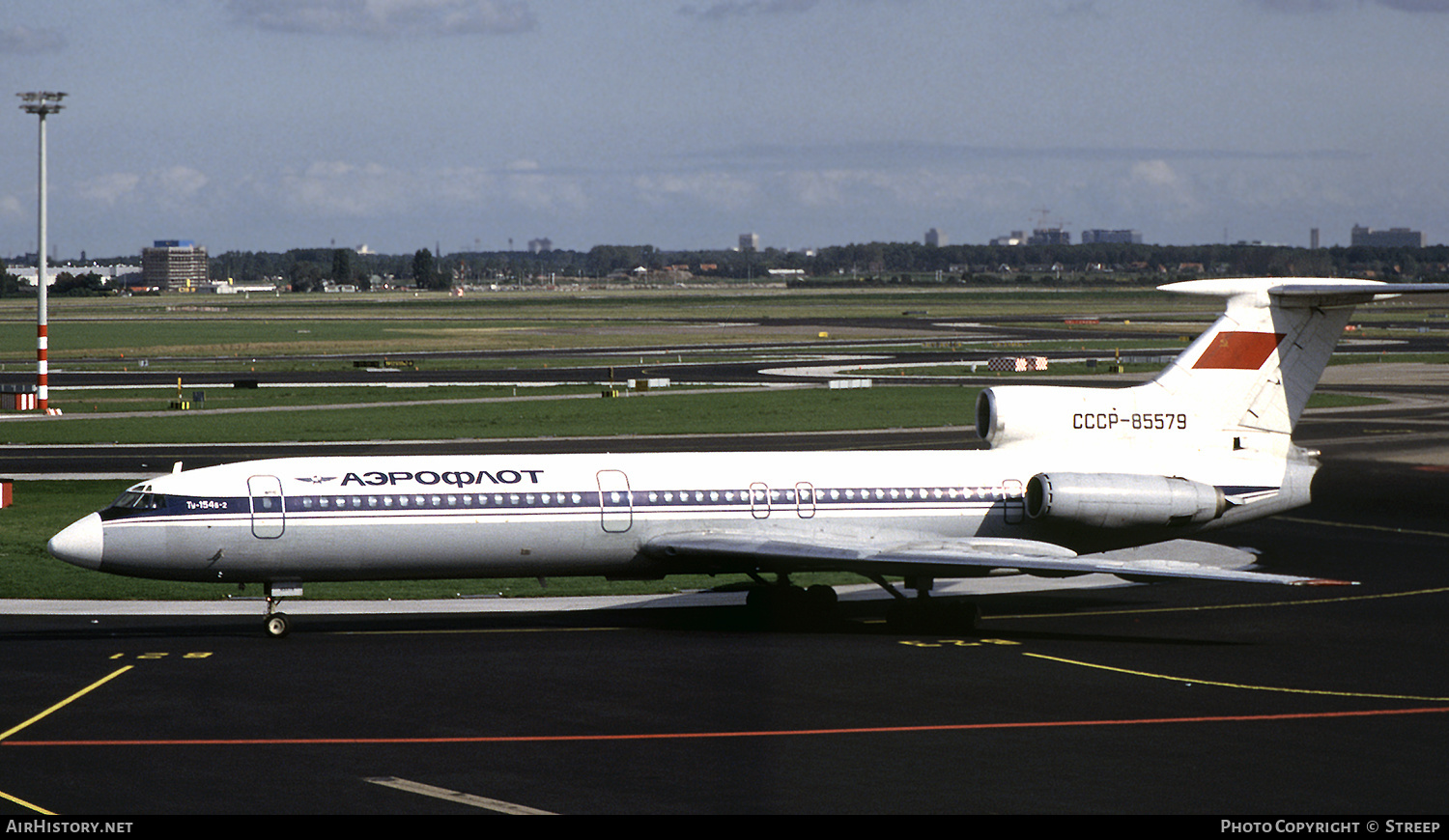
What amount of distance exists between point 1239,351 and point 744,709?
1501 centimetres

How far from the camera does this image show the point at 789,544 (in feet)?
96.2

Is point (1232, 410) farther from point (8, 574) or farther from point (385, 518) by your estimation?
point (8, 574)

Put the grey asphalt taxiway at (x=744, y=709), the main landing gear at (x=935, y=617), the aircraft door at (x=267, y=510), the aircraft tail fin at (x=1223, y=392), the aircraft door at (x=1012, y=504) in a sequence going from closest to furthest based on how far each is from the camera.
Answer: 1. the grey asphalt taxiway at (x=744, y=709)
2. the aircraft door at (x=267, y=510)
3. the main landing gear at (x=935, y=617)
4. the aircraft door at (x=1012, y=504)
5. the aircraft tail fin at (x=1223, y=392)

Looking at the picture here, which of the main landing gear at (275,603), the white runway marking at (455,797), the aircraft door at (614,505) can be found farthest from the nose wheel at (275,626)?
the white runway marking at (455,797)

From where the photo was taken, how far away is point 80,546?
28.0 m

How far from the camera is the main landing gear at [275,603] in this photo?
29156 mm

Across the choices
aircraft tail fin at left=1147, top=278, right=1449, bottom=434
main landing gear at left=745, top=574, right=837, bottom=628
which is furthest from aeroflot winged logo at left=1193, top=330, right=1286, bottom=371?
main landing gear at left=745, top=574, right=837, bottom=628

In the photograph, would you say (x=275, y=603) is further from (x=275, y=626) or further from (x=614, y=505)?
(x=614, y=505)

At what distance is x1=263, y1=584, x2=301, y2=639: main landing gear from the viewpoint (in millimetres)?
29156

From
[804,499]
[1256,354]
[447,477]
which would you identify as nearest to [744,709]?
[804,499]

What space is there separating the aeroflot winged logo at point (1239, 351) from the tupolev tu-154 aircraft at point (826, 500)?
0.13 ft

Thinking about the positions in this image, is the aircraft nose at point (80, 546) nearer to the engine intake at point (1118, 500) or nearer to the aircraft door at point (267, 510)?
the aircraft door at point (267, 510)

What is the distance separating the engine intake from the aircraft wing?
0.83 metres

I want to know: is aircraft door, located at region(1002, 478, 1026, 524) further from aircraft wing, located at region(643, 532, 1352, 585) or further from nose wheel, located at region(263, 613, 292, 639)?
nose wheel, located at region(263, 613, 292, 639)
